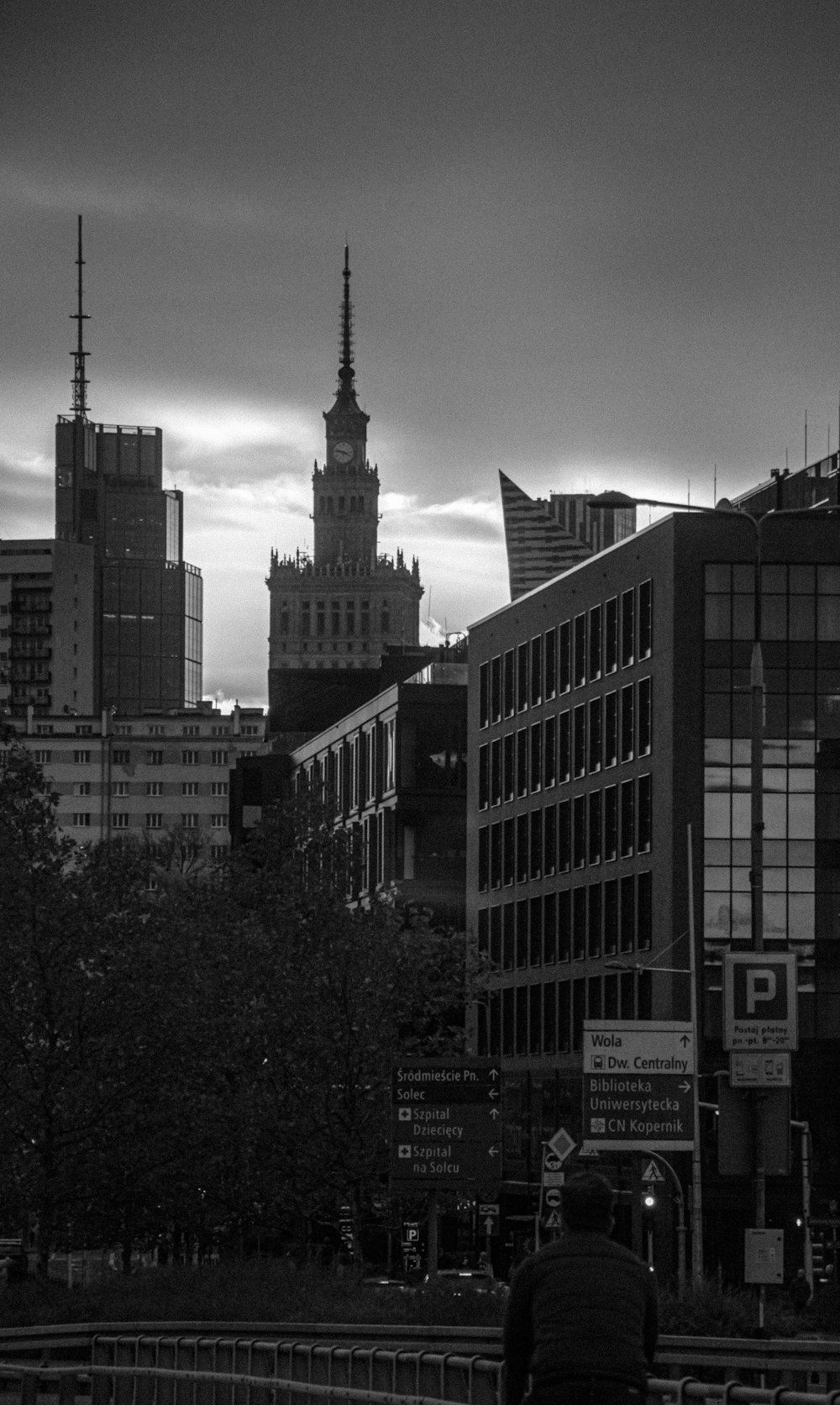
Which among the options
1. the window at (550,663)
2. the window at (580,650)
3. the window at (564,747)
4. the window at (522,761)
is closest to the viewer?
the window at (580,650)

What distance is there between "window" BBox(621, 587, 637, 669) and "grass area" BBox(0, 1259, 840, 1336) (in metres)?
55.9

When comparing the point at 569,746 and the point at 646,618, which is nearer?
the point at 646,618

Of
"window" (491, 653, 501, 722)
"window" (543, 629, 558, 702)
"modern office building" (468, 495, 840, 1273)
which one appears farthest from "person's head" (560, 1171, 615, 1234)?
"window" (491, 653, 501, 722)

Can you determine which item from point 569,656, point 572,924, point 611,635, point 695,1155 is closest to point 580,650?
point 569,656

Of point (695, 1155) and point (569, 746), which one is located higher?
point (569, 746)

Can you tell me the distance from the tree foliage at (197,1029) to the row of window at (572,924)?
17.7 m

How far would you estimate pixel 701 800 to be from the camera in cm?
8500

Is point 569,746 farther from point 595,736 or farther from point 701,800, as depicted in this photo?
point 701,800

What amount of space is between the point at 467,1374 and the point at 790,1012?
907 cm

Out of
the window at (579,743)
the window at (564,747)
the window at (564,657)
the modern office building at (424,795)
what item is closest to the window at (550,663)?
the window at (564,657)

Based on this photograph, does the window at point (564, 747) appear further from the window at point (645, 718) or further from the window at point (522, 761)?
the window at point (645, 718)

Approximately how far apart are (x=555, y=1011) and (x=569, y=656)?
1228 cm

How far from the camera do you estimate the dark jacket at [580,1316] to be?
10531mm

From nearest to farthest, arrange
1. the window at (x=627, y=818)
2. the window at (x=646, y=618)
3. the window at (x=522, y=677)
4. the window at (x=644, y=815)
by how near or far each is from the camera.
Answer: the window at (x=644, y=815)
the window at (x=646, y=618)
the window at (x=627, y=818)
the window at (x=522, y=677)
